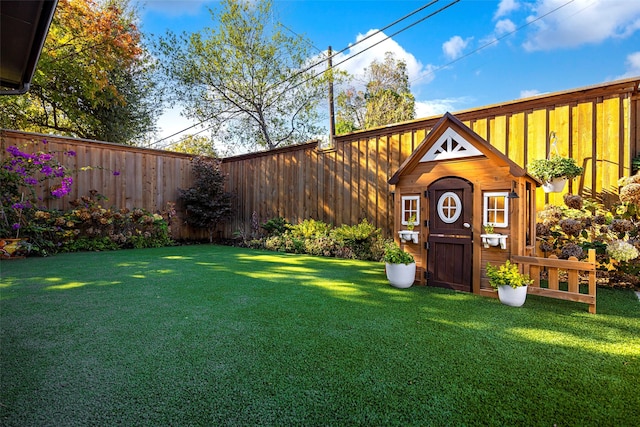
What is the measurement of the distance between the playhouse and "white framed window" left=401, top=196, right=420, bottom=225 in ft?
0.04

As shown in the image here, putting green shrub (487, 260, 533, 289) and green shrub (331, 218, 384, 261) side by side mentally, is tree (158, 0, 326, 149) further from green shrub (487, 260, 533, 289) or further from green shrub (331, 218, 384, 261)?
green shrub (487, 260, 533, 289)

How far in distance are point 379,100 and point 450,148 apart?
37.4 ft

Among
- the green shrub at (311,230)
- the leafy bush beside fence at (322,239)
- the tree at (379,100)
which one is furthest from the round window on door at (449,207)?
the tree at (379,100)

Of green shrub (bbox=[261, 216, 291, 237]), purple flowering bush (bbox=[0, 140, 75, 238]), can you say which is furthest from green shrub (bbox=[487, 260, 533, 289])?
purple flowering bush (bbox=[0, 140, 75, 238])

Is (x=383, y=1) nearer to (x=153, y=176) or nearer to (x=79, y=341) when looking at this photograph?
(x=153, y=176)

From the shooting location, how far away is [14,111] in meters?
9.46

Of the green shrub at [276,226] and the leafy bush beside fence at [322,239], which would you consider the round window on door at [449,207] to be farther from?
the green shrub at [276,226]

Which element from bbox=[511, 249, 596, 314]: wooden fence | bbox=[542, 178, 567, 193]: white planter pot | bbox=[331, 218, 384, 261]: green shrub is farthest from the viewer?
bbox=[331, 218, 384, 261]: green shrub

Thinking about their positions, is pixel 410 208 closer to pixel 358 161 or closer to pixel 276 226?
pixel 358 161

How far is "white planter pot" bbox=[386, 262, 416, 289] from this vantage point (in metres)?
3.30


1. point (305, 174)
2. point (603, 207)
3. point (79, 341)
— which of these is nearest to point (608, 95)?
point (603, 207)

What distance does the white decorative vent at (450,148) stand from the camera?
10.5 feet

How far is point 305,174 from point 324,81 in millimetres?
5651

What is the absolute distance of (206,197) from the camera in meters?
8.04
